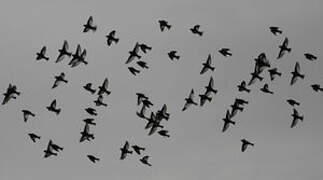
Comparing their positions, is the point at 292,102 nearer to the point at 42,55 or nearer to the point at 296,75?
the point at 296,75

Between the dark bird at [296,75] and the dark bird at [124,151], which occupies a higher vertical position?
the dark bird at [296,75]

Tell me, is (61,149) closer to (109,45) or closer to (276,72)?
(109,45)

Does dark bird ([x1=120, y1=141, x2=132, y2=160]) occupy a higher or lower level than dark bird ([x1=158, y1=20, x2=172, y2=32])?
lower

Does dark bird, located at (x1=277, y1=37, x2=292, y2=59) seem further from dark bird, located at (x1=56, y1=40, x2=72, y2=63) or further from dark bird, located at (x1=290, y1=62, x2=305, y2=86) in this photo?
dark bird, located at (x1=56, y1=40, x2=72, y2=63)

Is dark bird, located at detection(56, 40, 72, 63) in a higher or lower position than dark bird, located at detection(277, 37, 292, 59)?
lower

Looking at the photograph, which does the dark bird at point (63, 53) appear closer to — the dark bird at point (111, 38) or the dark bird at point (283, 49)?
the dark bird at point (111, 38)

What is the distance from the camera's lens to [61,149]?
172875 millimetres

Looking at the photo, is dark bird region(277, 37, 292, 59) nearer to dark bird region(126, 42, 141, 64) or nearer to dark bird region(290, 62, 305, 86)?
dark bird region(290, 62, 305, 86)

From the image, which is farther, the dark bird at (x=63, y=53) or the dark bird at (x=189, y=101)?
the dark bird at (x=189, y=101)

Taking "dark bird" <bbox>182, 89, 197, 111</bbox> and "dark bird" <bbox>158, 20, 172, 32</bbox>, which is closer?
"dark bird" <bbox>158, 20, 172, 32</bbox>

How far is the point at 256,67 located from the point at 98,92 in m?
21.9

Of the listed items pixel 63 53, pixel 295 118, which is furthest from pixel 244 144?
pixel 63 53

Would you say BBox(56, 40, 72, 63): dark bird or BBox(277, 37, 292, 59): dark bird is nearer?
BBox(56, 40, 72, 63): dark bird

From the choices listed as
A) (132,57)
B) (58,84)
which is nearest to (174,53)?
(132,57)
